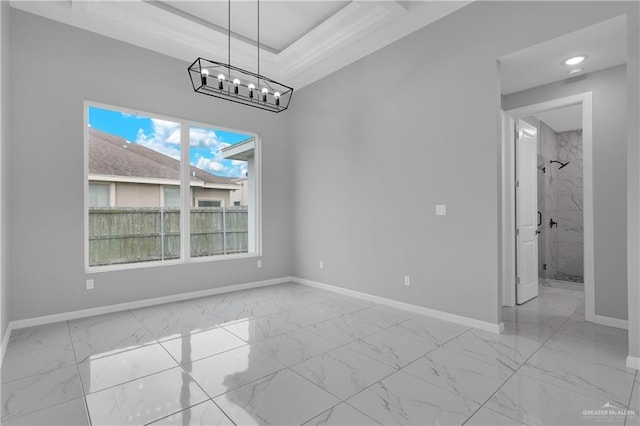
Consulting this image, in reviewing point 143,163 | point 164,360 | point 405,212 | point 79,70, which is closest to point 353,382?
point 164,360

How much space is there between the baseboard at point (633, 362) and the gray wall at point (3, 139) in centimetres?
503

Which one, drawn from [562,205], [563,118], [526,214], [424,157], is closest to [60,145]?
[424,157]

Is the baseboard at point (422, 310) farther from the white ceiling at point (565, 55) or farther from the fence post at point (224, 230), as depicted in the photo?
the white ceiling at point (565, 55)

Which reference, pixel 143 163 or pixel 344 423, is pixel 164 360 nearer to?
pixel 344 423

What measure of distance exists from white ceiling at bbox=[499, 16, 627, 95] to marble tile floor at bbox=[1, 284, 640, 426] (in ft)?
8.86

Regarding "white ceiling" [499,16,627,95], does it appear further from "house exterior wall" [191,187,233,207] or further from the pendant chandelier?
"house exterior wall" [191,187,233,207]

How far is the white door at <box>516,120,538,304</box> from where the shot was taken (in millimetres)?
4184

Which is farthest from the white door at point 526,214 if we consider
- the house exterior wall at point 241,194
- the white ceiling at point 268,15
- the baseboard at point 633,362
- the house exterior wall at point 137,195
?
the house exterior wall at point 137,195

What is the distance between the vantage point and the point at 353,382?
86.7 inches

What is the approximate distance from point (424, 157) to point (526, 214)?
6.06 feet

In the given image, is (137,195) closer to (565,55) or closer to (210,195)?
Result: (210,195)

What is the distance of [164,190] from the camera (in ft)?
14.5

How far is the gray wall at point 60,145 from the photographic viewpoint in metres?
3.34

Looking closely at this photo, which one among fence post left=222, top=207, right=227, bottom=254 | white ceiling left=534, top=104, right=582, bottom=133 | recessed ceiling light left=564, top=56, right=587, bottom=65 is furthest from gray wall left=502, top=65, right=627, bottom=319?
fence post left=222, top=207, right=227, bottom=254
